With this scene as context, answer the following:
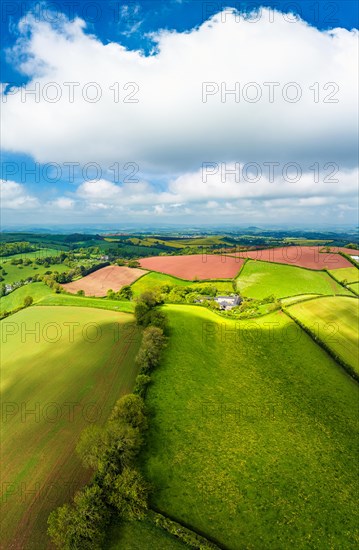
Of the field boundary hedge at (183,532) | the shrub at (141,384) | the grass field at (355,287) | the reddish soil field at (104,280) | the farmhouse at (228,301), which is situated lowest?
the field boundary hedge at (183,532)

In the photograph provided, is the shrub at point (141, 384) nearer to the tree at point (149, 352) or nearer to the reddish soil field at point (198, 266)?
the tree at point (149, 352)

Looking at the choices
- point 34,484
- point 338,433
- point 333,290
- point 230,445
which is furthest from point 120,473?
point 333,290

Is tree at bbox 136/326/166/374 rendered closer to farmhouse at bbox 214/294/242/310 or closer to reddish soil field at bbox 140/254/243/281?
farmhouse at bbox 214/294/242/310

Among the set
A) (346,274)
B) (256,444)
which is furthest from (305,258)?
(256,444)

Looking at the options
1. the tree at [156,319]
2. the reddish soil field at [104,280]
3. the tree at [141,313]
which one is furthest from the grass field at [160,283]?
the tree at [156,319]

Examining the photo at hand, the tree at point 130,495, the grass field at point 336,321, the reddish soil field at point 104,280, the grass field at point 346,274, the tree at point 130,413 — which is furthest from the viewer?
the reddish soil field at point 104,280

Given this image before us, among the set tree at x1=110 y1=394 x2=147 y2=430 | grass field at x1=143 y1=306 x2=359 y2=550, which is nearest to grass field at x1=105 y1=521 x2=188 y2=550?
grass field at x1=143 y1=306 x2=359 y2=550

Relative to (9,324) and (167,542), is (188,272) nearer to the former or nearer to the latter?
(9,324)
